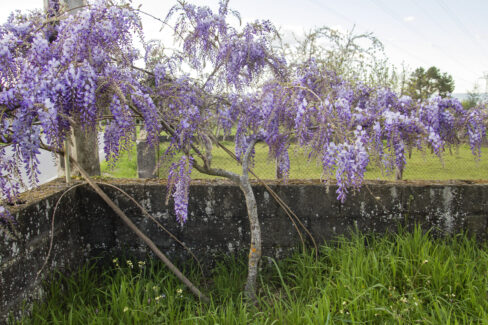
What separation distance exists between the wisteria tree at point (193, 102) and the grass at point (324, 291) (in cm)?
39

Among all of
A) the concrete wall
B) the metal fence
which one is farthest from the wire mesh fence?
the concrete wall

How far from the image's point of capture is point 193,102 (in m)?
3.11

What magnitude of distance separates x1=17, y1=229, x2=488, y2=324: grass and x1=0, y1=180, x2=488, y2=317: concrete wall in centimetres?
15

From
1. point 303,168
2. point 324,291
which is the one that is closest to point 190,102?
point 324,291

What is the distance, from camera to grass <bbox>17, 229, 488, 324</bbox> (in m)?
2.64

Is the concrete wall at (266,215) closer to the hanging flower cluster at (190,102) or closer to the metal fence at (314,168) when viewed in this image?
the hanging flower cluster at (190,102)

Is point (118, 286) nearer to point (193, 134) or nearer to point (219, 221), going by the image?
point (219, 221)

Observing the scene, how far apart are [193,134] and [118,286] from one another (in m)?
1.45

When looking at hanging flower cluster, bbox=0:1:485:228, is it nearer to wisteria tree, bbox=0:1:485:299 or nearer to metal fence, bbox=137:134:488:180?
wisteria tree, bbox=0:1:485:299

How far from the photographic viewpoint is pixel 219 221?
142 inches

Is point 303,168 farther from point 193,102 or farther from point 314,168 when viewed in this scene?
point 193,102

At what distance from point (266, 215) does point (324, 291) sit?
3.39ft

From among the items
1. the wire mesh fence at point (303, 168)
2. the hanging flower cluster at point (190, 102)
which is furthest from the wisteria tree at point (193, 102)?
the wire mesh fence at point (303, 168)

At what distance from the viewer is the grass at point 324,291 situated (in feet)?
8.66
